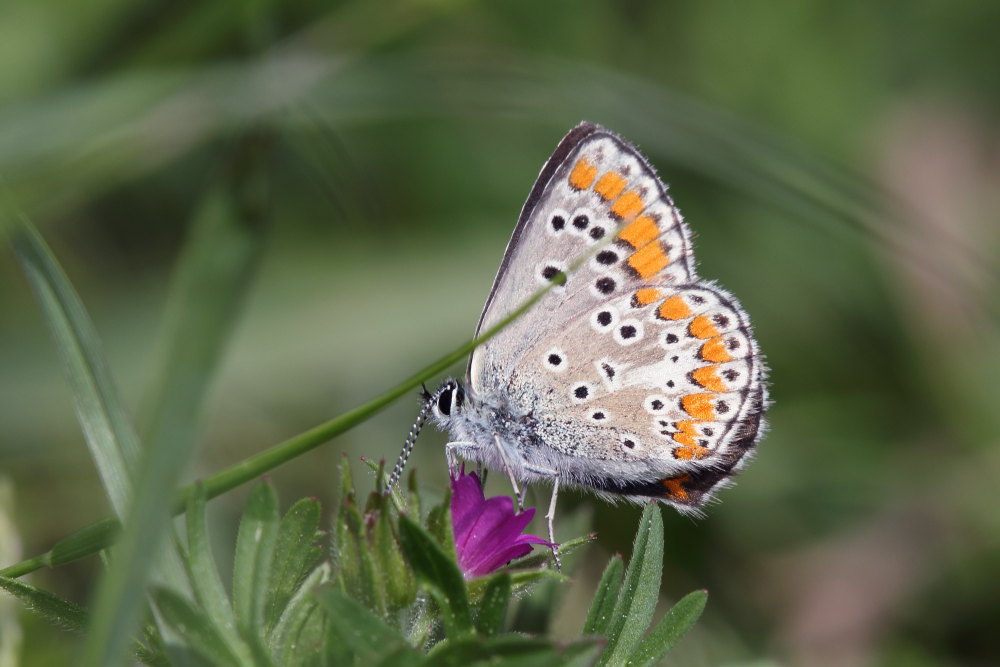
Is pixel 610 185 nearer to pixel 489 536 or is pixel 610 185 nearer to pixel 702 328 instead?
pixel 702 328

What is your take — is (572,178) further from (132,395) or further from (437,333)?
(132,395)

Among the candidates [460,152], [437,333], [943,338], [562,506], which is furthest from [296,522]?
[943,338]

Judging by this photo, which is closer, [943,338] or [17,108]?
[17,108]

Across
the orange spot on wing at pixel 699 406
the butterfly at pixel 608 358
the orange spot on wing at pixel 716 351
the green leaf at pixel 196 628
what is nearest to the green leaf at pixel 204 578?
the green leaf at pixel 196 628

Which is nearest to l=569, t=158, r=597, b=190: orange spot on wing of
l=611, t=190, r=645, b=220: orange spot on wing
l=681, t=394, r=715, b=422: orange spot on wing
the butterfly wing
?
the butterfly wing

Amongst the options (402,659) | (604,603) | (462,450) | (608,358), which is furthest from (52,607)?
(608,358)

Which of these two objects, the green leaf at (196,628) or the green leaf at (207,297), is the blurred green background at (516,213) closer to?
the green leaf at (207,297)
